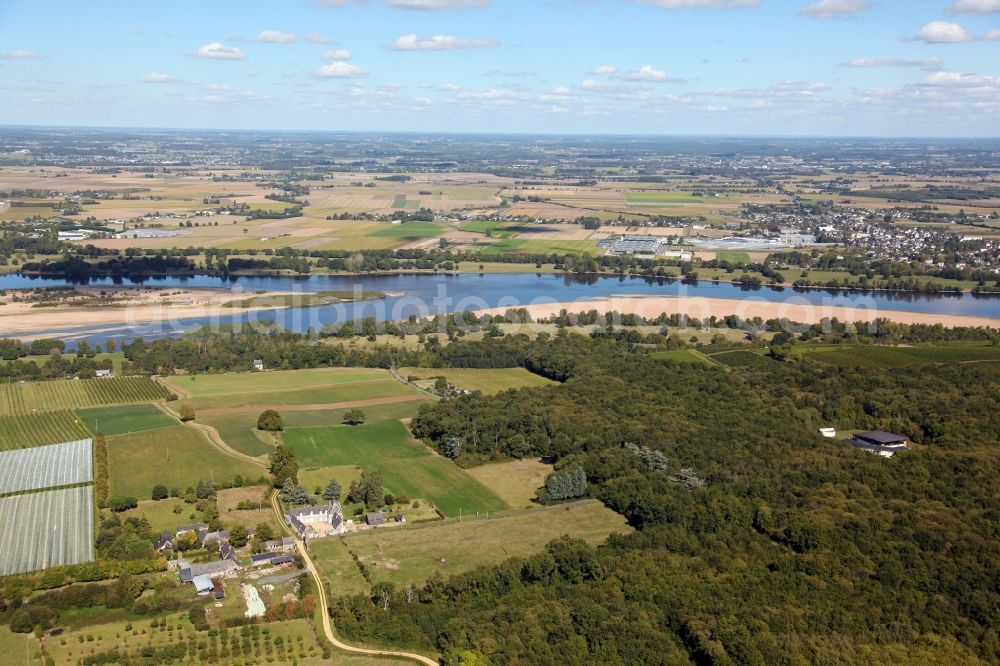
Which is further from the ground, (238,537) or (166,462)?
(238,537)

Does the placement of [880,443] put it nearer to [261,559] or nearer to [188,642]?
[261,559]

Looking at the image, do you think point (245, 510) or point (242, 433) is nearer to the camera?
point (245, 510)

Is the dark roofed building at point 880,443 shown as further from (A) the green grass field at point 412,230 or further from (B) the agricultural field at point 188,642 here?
(A) the green grass field at point 412,230

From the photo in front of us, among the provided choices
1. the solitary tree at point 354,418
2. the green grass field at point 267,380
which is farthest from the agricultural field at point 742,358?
the solitary tree at point 354,418

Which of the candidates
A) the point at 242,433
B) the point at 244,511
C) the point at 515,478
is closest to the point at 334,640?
the point at 244,511

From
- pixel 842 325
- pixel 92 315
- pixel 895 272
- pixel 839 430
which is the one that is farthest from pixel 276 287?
pixel 895 272

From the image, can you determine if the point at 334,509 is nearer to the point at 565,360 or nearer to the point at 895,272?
the point at 565,360
